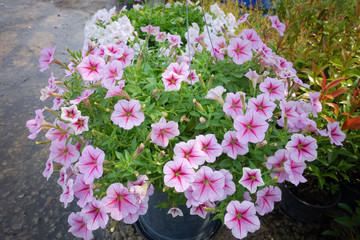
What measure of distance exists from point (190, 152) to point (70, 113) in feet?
1.73

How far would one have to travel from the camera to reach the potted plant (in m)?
1.03

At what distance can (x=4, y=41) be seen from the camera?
184 inches

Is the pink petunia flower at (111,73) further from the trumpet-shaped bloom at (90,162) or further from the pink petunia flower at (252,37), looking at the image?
the pink petunia flower at (252,37)

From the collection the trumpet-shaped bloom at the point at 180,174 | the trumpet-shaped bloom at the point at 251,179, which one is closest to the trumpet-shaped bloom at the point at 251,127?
the trumpet-shaped bloom at the point at 251,179

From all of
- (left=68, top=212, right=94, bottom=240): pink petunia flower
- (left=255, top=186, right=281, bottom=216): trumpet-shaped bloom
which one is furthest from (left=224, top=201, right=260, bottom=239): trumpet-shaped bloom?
(left=68, top=212, right=94, bottom=240): pink petunia flower

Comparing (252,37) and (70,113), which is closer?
Result: (70,113)

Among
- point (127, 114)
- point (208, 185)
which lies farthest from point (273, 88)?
point (127, 114)

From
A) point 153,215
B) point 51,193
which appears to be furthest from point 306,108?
point 51,193

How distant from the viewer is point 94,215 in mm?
1100

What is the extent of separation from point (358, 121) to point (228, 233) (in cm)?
114

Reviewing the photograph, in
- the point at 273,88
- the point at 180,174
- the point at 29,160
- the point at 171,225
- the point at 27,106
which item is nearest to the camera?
the point at 180,174

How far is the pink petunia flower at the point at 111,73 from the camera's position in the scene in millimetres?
1143

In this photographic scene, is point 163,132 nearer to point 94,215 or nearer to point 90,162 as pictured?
point 90,162

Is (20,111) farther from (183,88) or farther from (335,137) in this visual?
(335,137)
